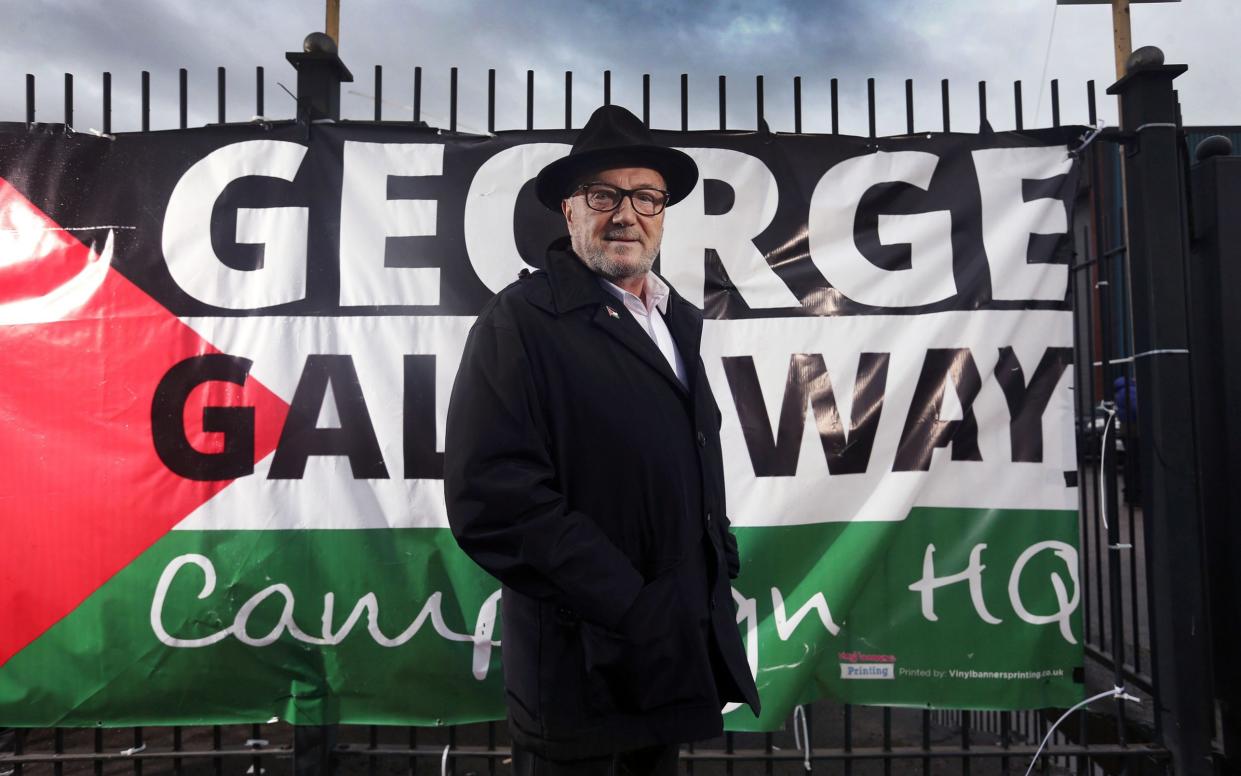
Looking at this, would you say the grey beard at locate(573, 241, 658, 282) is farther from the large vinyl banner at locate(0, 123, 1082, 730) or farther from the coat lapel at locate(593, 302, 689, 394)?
the large vinyl banner at locate(0, 123, 1082, 730)

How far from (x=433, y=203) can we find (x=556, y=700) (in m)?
2.27

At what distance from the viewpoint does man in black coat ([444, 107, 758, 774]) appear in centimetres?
158

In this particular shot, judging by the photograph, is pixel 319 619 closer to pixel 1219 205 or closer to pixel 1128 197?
pixel 1128 197

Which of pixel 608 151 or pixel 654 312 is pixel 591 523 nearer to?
pixel 654 312

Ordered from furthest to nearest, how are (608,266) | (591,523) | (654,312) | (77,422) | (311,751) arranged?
1. (77,422)
2. (311,751)
3. (654,312)
4. (608,266)
5. (591,523)

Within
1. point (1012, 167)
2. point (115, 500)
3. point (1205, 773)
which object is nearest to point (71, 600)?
point (115, 500)

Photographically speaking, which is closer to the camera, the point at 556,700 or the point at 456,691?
the point at 556,700

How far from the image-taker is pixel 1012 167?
10.5ft

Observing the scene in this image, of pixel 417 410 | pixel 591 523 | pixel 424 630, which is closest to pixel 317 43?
pixel 417 410

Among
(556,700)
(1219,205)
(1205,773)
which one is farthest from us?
(1219,205)

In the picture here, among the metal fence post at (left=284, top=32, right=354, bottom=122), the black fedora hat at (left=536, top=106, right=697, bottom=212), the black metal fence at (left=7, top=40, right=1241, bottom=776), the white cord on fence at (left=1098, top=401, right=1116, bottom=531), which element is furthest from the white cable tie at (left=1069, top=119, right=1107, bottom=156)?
the metal fence post at (left=284, top=32, right=354, bottom=122)

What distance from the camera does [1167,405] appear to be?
3027 mm

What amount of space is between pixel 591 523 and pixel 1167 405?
274 centimetres

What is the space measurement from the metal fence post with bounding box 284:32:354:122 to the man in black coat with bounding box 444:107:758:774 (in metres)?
1.90
